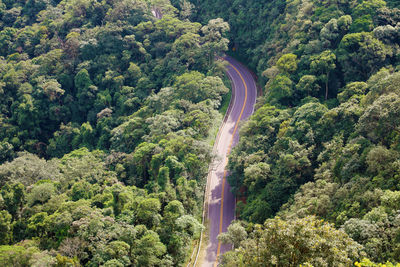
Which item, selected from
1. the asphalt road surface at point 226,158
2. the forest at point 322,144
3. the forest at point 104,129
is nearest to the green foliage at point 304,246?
the forest at point 322,144

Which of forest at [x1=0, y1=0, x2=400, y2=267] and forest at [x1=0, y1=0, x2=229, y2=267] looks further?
forest at [x1=0, y1=0, x2=229, y2=267]

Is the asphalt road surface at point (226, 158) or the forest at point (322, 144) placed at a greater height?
the forest at point (322, 144)

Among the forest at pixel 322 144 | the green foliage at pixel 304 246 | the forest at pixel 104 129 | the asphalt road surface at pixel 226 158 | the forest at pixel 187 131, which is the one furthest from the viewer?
the asphalt road surface at pixel 226 158

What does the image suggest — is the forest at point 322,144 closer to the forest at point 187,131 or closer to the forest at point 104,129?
the forest at point 187,131

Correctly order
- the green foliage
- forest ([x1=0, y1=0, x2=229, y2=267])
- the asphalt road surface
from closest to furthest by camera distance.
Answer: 1. the green foliage
2. forest ([x1=0, y1=0, x2=229, y2=267])
3. the asphalt road surface

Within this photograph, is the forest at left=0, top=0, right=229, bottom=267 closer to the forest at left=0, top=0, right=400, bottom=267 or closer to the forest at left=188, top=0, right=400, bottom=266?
the forest at left=0, top=0, right=400, bottom=267

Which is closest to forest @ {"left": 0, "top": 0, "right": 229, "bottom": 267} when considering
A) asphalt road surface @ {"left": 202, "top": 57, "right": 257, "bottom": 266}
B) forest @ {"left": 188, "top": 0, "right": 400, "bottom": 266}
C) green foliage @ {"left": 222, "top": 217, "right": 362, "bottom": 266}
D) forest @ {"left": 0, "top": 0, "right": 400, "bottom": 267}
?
forest @ {"left": 0, "top": 0, "right": 400, "bottom": 267}
